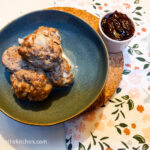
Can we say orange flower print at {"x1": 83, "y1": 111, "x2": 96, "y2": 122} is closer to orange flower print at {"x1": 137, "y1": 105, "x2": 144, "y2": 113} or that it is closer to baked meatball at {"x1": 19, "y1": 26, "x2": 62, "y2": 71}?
orange flower print at {"x1": 137, "y1": 105, "x2": 144, "y2": 113}

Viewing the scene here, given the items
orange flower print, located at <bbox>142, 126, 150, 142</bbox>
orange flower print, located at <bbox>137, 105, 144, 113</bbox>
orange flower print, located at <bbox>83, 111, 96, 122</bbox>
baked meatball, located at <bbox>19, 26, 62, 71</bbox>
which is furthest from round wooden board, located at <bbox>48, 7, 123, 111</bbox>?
baked meatball, located at <bbox>19, 26, 62, 71</bbox>

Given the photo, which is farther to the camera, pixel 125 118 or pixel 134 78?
pixel 134 78

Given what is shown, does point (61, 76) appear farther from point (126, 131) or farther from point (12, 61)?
point (126, 131)

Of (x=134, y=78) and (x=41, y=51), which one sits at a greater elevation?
(x=41, y=51)

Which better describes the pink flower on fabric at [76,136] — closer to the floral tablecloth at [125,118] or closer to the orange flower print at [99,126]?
the floral tablecloth at [125,118]

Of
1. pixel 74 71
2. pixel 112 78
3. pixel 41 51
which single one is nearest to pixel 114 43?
pixel 112 78

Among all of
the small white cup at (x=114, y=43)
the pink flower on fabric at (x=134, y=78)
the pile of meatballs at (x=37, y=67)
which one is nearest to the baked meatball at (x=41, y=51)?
the pile of meatballs at (x=37, y=67)

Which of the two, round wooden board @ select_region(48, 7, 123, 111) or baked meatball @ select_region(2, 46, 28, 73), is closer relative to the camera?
baked meatball @ select_region(2, 46, 28, 73)
